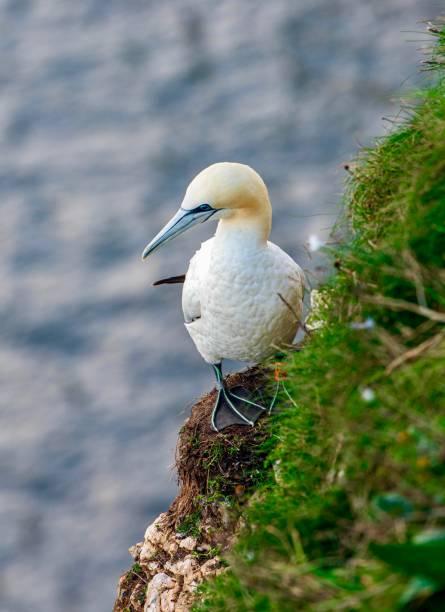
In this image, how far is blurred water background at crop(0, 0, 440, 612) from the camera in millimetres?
8484

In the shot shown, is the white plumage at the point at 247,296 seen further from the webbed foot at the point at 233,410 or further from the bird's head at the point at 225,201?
the webbed foot at the point at 233,410

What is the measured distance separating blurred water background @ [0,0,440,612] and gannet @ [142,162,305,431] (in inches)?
129

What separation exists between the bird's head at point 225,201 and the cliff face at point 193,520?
39.7 inches

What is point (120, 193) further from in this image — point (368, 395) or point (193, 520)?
point (368, 395)

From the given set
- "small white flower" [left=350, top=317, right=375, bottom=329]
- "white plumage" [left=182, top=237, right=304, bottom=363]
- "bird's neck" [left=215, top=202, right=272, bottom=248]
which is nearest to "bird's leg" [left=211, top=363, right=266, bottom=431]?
"white plumage" [left=182, top=237, right=304, bottom=363]

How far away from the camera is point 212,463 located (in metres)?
4.87

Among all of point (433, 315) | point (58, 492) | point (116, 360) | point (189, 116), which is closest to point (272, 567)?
point (433, 315)

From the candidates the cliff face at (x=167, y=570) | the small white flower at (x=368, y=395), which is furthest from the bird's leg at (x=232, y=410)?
the small white flower at (x=368, y=395)

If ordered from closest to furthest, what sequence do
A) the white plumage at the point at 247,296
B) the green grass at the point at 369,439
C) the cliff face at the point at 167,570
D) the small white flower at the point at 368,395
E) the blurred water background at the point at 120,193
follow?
the green grass at the point at 369,439 → the small white flower at the point at 368,395 → the cliff face at the point at 167,570 → the white plumage at the point at 247,296 → the blurred water background at the point at 120,193

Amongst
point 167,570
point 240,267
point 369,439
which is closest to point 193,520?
point 167,570

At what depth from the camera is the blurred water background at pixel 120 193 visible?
27.8 feet

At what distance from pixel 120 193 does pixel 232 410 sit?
5938mm

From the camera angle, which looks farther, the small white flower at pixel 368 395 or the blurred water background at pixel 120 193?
the blurred water background at pixel 120 193

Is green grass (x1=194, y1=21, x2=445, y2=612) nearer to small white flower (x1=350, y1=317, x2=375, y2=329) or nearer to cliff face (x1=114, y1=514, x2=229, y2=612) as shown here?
small white flower (x1=350, y1=317, x2=375, y2=329)
